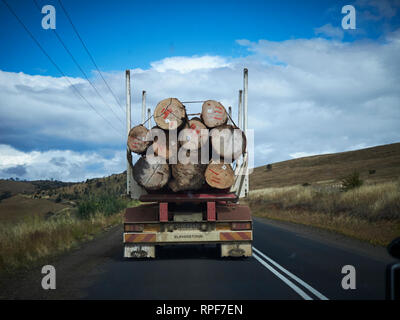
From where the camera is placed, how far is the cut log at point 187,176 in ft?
32.2

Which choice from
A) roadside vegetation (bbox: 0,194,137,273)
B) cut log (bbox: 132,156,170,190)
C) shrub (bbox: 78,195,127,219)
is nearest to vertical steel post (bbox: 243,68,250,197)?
cut log (bbox: 132,156,170,190)

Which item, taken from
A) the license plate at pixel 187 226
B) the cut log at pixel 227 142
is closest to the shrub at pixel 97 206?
the license plate at pixel 187 226

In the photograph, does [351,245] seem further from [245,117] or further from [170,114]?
[170,114]

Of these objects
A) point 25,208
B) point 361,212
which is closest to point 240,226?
point 361,212

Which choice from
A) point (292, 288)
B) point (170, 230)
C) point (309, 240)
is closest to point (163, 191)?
point (170, 230)

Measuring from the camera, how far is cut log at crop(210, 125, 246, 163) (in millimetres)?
9922

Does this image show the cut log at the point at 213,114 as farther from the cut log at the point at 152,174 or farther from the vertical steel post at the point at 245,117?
the cut log at the point at 152,174

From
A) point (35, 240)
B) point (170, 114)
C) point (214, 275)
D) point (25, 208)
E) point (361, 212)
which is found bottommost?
point (25, 208)

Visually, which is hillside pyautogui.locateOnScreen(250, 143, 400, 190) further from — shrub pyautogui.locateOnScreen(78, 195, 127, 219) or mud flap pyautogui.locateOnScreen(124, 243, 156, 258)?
mud flap pyautogui.locateOnScreen(124, 243, 156, 258)

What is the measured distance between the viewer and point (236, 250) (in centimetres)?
1033

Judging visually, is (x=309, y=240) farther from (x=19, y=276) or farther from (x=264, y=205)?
(x=264, y=205)

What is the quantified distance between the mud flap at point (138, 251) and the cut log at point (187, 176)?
1659mm

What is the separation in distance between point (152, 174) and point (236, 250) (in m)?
2.77
